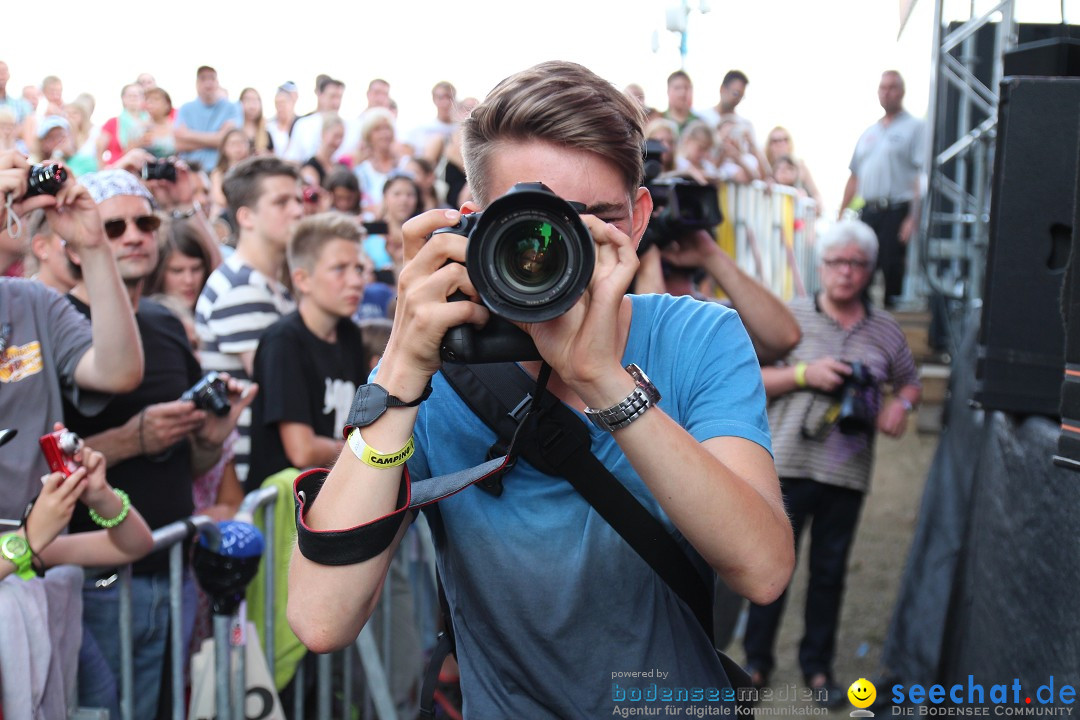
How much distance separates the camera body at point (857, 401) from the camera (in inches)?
197

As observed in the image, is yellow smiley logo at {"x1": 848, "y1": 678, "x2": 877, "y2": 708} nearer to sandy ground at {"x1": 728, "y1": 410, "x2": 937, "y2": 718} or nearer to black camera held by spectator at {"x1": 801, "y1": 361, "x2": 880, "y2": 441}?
sandy ground at {"x1": 728, "y1": 410, "x2": 937, "y2": 718}

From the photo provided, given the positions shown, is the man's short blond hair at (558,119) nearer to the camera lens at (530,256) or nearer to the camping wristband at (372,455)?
the camera lens at (530,256)

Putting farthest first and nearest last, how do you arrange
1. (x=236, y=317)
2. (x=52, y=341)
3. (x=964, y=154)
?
(x=964, y=154)
(x=236, y=317)
(x=52, y=341)

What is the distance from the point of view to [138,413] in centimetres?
336

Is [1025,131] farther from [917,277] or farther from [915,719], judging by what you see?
[917,277]

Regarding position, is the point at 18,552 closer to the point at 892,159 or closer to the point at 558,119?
the point at 558,119

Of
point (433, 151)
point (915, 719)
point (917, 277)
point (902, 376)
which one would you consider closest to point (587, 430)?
point (915, 719)

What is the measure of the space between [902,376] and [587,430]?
4114 mm

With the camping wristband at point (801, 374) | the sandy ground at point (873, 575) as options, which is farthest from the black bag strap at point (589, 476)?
the sandy ground at point (873, 575)

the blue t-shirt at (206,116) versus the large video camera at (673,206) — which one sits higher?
the blue t-shirt at (206,116)

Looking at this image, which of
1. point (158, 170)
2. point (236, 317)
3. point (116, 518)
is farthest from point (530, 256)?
point (158, 170)

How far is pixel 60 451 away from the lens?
258 centimetres

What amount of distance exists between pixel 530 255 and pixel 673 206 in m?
2.14

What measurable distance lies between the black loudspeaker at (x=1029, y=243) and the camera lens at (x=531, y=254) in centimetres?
208
